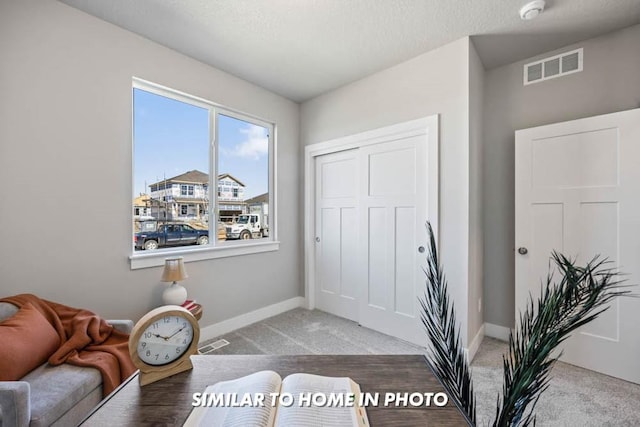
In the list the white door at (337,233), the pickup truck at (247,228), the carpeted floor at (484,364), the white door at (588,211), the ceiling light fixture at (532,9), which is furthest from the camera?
the white door at (337,233)

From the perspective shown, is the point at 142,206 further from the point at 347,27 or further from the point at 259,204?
the point at 347,27

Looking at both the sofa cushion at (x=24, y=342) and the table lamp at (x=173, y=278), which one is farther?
the table lamp at (x=173, y=278)

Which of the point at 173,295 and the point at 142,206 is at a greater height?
the point at 142,206

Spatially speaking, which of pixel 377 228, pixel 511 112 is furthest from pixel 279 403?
pixel 511 112

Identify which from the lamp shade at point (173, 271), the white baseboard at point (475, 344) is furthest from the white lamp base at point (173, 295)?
the white baseboard at point (475, 344)

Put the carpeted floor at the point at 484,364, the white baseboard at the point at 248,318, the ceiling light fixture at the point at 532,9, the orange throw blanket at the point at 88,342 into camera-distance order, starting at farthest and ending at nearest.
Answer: the white baseboard at the point at 248,318 → the ceiling light fixture at the point at 532,9 → the carpeted floor at the point at 484,364 → the orange throw blanket at the point at 88,342

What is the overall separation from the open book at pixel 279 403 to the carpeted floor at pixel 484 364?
138 centimetres

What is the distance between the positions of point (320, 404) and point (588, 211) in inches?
103

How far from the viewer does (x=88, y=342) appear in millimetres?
1574

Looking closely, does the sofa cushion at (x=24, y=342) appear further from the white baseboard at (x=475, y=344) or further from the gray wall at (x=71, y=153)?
the white baseboard at (x=475, y=344)

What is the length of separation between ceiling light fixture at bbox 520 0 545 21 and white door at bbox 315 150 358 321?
1.72 metres

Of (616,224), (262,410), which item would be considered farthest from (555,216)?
(262,410)

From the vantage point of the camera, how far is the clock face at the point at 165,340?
31.6 inches

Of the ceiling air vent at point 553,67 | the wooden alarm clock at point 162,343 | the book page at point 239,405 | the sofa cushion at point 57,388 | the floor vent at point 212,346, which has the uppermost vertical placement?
the ceiling air vent at point 553,67
